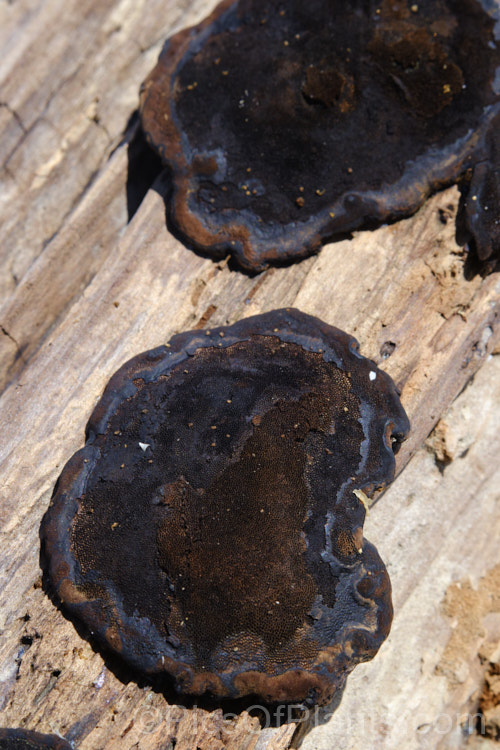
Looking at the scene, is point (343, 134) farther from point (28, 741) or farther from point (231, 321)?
point (28, 741)

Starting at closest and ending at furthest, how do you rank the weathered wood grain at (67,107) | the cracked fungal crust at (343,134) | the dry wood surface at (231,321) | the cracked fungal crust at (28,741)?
the cracked fungal crust at (28,741) → the dry wood surface at (231,321) → the cracked fungal crust at (343,134) → the weathered wood grain at (67,107)

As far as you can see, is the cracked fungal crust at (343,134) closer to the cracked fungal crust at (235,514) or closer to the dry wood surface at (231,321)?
the dry wood surface at (231,321)

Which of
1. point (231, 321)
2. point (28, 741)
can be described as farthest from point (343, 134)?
point (28, 741)

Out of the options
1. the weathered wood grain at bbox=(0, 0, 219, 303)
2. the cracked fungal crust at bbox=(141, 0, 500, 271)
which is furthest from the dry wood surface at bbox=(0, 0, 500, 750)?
the cracked fungal crust at bbox=(141, 0, 500, 271)

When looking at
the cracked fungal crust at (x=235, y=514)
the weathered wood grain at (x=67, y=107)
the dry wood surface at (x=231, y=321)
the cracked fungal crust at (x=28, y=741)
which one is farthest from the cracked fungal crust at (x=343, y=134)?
the cracked fungal crust at (x=28, y=741)

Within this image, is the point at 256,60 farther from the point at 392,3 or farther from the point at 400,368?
the point at 400,368

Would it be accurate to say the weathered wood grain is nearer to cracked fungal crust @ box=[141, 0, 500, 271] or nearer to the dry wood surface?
the dry wood surface
